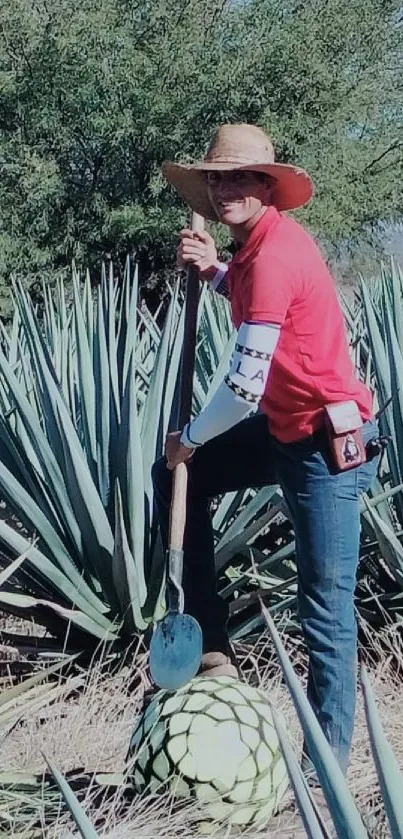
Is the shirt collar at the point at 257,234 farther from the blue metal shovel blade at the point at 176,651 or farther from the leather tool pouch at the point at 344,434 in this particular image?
the blue metal shovel blade at the point at 176,651

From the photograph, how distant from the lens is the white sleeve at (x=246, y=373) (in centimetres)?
211

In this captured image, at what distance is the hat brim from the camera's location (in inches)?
89.6

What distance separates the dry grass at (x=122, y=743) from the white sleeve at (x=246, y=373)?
0.78 m

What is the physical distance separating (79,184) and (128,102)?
147cm

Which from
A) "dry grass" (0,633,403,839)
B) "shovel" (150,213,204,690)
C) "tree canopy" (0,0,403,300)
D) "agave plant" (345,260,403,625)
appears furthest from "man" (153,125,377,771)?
"tree canopy" (0,0,403,300)

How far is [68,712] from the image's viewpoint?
2.98 m

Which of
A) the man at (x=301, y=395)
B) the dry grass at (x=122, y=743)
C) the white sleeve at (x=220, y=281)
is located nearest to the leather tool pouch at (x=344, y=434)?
the man at (x=301, y=395)

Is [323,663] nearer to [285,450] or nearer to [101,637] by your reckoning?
[285,450]

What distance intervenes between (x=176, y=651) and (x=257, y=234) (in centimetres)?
90

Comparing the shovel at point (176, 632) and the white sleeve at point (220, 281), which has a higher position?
the white sleeve at point (220, 281)

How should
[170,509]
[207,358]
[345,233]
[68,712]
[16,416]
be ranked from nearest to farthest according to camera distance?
1. [170,509]
2. [68,712]
3. [16,416]
4. [207,358]
5. [345,233]

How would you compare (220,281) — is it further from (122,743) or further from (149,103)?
(149,103)

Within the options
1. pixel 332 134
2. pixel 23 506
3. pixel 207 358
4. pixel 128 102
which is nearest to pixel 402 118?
pixel 332 134

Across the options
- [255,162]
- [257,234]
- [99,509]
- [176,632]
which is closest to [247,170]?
[255,162]
